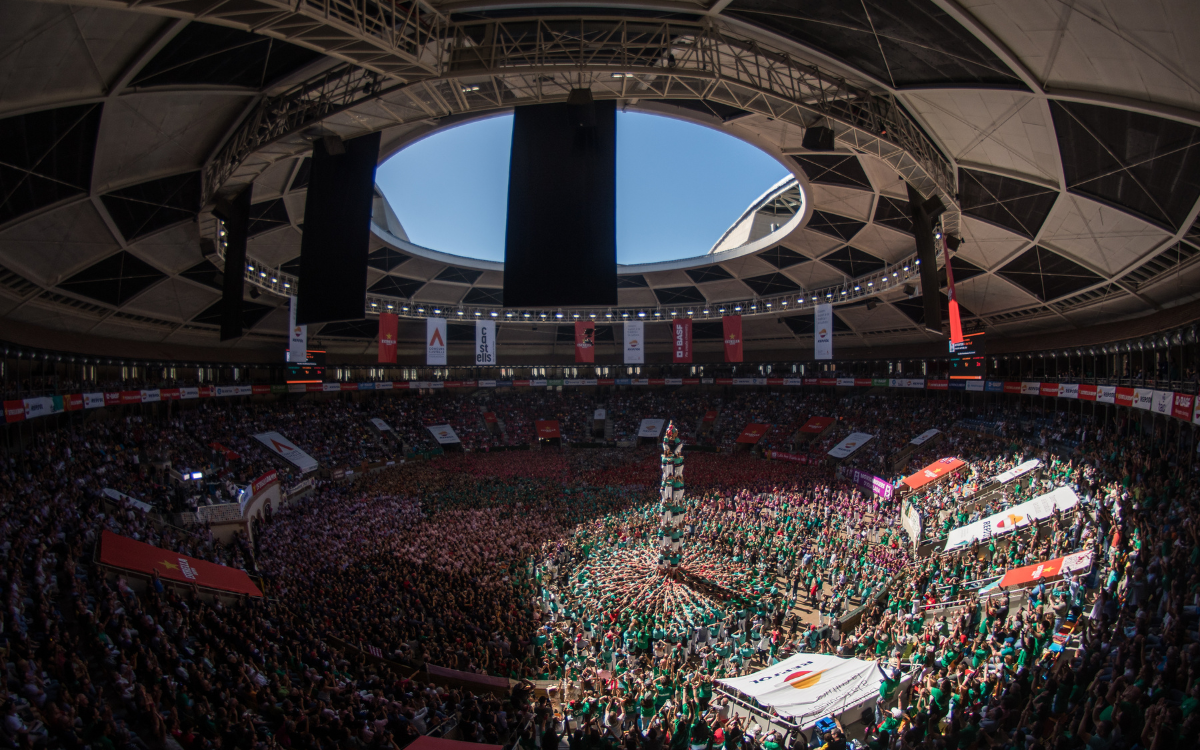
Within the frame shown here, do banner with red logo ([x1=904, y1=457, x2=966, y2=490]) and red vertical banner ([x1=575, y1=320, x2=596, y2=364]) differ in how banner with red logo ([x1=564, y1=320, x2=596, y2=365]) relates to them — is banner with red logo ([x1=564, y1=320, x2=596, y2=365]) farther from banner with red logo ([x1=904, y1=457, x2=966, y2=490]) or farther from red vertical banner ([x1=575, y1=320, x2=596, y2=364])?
banner with red logo ([x1=904, y1=457, x2=966, y2=490])

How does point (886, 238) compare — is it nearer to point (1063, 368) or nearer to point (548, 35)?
point (1063, 368)

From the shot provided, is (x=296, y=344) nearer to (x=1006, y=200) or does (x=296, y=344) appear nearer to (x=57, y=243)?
(x=57, y=243)

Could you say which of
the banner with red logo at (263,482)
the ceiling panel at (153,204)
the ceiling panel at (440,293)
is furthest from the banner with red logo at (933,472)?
the ceiling panel at (153,204)

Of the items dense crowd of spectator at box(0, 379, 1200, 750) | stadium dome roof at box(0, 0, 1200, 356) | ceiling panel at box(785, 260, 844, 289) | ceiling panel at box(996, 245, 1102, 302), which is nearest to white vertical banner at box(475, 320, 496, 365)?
dense crowd of spectator at box(0, 379, 1200, 750)

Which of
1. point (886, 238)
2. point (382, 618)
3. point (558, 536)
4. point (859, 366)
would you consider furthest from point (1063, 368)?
point (382, 618)

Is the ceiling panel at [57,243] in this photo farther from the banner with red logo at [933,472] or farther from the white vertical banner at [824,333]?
the banner with red logo at [933,472]

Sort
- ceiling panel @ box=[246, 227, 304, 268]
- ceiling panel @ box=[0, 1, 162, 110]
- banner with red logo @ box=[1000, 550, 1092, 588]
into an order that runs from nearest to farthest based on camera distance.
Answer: ceiling panel @ box=[0, 1, 162, 110]
banner with red logo @ box=[1000, 550, 1092, 588]
ceiling panel @ box=[246, 227, 304, 268]

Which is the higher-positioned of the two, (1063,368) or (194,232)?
(194,232)

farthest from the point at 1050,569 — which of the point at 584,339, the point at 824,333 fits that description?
the point at 584,339
